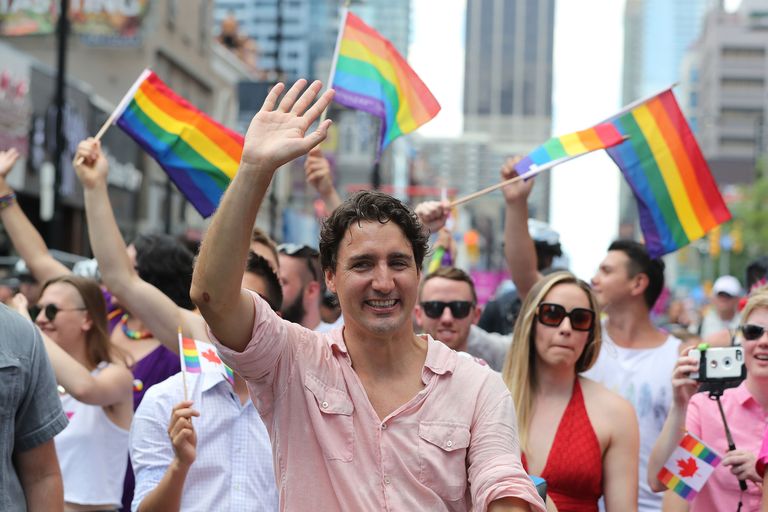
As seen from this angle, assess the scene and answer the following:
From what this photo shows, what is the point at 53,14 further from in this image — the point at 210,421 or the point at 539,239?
the point at 210,421

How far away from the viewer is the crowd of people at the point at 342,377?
3.13m

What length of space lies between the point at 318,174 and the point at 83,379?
1.93m

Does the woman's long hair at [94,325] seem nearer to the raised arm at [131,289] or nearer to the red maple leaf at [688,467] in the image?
the raised arm at [131,289]

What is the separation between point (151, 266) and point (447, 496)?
319 cm

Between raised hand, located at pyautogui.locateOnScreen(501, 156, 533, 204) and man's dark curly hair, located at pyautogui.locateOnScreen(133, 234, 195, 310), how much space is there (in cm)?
174

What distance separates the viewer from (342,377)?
3.26 meters

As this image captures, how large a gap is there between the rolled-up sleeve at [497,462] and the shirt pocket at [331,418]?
13.3 inches

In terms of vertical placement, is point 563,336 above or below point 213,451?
above

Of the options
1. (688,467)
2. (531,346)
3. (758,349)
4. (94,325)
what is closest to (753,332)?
(758,349)

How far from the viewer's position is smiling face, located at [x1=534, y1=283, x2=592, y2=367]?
520 cm

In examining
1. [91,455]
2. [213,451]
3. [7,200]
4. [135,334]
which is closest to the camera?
[213,451]

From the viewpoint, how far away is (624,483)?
15.9 feet

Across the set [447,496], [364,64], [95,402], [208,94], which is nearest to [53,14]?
[208,94]

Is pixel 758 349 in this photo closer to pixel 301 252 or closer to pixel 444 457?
pixel 444 457
